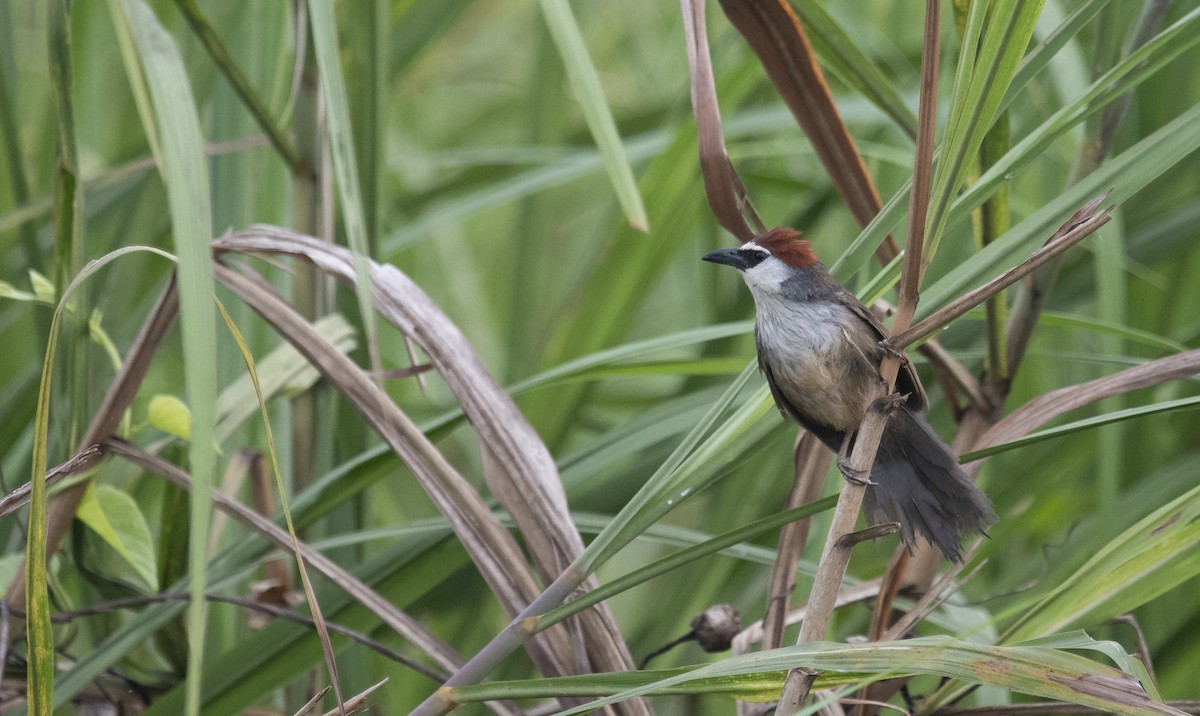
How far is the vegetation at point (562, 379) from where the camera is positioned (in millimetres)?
954

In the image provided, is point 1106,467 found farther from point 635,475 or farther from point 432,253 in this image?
point 432,253

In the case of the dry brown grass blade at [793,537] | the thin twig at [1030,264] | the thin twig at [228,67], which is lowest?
the dry brown grass blade at [793,537]

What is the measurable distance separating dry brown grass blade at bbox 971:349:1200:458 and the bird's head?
38 cm

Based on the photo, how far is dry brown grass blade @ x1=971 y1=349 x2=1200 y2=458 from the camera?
3.86 feet

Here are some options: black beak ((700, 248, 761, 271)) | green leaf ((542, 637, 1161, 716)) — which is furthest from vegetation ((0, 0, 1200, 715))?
black beak ((700, 248, 761, 271))

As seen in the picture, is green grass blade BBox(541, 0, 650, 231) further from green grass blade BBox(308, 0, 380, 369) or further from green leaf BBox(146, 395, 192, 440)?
green leaf BBox(146, 395, 192, 440)

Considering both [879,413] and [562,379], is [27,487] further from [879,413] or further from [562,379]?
[879,413]

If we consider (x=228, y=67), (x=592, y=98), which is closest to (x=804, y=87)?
(x=592, y=98)

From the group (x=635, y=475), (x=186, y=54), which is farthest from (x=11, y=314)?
(x=635, y=475)

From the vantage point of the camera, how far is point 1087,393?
123 centimetres

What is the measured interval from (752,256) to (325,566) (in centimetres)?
79

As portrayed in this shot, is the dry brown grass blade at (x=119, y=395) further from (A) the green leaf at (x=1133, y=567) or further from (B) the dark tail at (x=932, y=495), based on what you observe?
(A) the green leaf at (x=1133, y=567)

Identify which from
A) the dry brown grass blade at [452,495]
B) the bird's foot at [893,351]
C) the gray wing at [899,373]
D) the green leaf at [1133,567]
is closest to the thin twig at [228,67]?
the dry brown grass blade at [452,495]

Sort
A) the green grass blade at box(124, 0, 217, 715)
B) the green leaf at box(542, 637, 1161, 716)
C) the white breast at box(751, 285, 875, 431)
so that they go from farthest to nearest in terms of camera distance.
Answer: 1. the white breast at box(751, 285, 875, 431)
2. the green leaf at box(542, 637, 1161, 716)
3. the green grass blade at box(124, 0, 217, 715)
